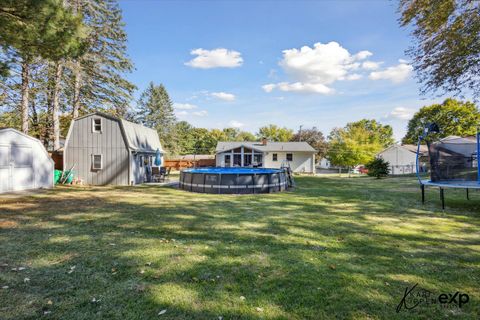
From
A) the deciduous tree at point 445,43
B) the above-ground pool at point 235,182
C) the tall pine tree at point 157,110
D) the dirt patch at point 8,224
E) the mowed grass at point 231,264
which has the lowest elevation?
the mowed grass at point 231,264

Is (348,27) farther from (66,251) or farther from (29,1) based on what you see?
(66,251)

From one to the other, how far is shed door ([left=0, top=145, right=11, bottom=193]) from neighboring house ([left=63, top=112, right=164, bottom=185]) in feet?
12.9

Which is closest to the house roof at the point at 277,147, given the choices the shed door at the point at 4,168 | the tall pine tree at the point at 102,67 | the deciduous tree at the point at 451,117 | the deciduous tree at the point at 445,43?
the tall pine tree at the point at 102,67

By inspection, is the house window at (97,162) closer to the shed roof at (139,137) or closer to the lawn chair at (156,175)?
the shed roof at (139,137)

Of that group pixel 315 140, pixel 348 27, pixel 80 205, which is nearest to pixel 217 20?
pixel 348 27

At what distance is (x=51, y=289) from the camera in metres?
2.96

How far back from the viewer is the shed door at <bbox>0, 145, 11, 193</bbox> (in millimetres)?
10742

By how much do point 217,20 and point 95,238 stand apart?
13.8 m

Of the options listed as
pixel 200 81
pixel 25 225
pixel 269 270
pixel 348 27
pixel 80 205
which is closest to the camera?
pixel 269 270

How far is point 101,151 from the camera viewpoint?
48.5 feet

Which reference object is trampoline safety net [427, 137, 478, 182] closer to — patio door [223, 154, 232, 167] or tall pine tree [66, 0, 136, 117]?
tall pine tree [66, 0, 136, 117]

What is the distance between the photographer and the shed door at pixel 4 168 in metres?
10.7

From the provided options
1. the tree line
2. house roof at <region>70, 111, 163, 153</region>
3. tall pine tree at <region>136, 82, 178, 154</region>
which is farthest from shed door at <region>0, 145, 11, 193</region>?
tall pine tree at <region>136, 82, 178, 154</region>

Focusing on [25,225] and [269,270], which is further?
[25,225]
